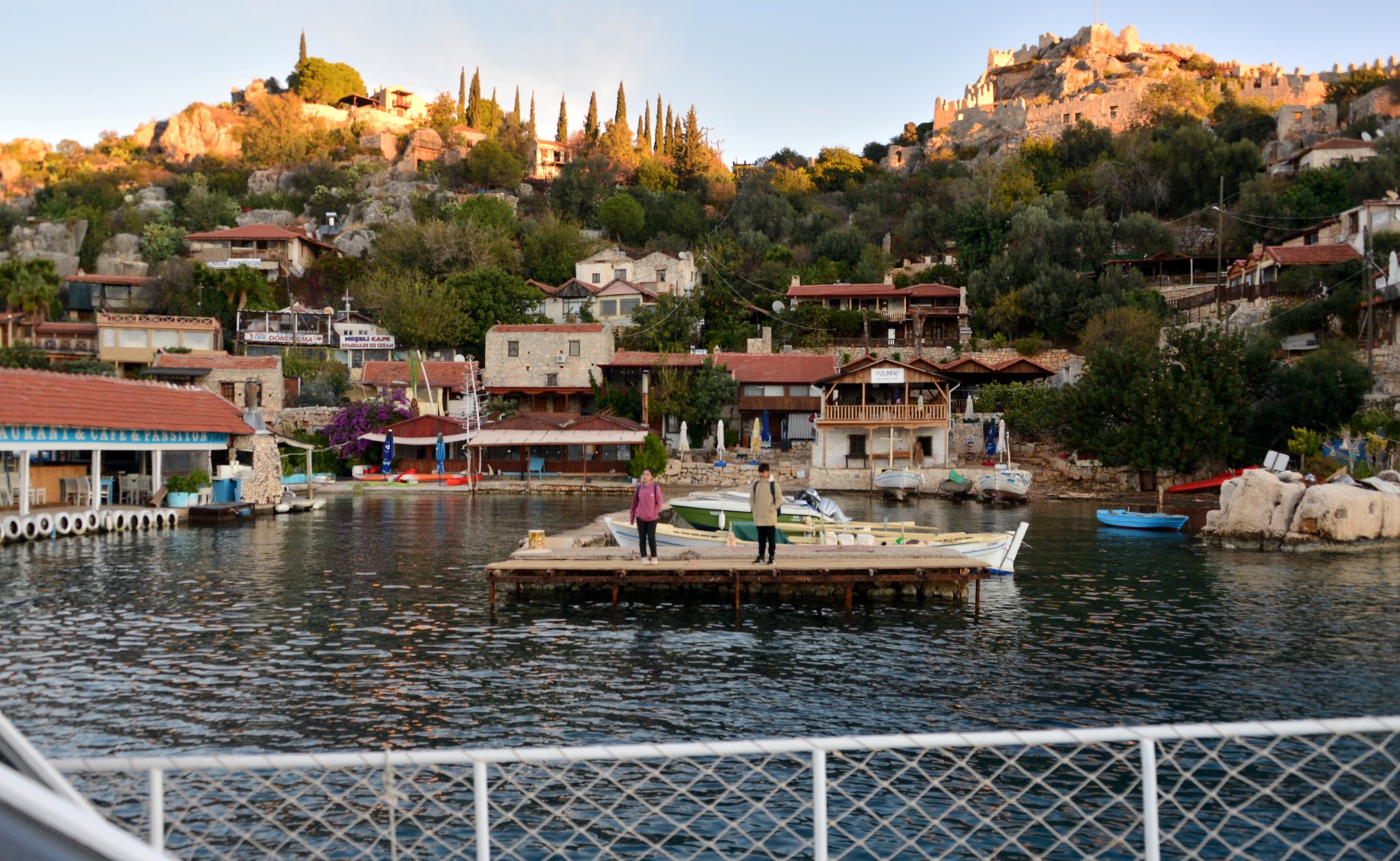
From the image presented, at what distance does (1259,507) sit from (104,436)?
38.7 m

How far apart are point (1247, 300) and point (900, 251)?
106ft

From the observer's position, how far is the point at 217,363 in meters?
61.4

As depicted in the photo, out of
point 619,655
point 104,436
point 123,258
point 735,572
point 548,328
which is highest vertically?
point 123,258

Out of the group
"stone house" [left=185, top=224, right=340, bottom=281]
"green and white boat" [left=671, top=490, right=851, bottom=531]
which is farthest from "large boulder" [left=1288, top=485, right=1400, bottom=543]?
"stone house" [left=185, top=224, right=340, bottom=281]

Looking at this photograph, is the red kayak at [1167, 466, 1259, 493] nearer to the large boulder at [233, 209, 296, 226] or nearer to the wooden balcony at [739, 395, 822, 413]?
the wooden balcony at [739, 395, 822, 413]

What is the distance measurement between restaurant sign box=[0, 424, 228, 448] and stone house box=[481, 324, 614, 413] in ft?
78.0

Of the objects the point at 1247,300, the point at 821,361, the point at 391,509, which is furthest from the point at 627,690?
the point at 1247,300

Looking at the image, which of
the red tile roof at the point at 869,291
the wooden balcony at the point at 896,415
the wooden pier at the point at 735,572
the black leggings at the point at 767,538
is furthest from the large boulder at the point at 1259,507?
the red tile roof at the point at 869,291

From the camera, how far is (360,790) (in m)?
10.4

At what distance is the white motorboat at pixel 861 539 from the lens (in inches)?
955

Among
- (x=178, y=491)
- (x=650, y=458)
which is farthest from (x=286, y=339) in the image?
(x=178, y=491)

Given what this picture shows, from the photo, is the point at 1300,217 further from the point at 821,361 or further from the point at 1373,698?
the point at 1373,698

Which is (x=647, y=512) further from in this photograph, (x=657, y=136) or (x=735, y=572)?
(x=657, y=136)

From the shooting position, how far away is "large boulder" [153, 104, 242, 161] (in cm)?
11712
